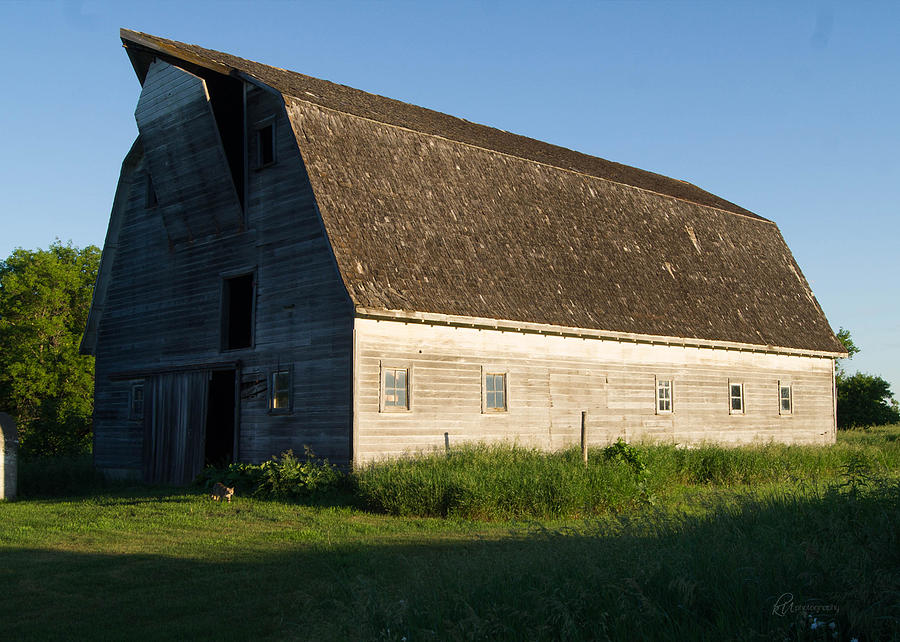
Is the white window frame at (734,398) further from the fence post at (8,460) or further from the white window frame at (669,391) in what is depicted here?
the fence post at (8,460)

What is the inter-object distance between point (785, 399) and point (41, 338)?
38656 millimetres

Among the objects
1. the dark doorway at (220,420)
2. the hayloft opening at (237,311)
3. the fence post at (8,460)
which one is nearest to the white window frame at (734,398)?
the hayloft opening at (237,311)

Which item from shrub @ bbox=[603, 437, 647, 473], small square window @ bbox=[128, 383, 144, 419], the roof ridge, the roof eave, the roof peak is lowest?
shrub @ bbox=[603, 437, 647, 473]

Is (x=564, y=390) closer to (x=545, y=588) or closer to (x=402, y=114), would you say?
(x=402, y=114)

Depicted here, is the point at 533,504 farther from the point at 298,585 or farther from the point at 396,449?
the point at 298,585

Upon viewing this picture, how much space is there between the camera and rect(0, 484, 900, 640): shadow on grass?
20.9 ft

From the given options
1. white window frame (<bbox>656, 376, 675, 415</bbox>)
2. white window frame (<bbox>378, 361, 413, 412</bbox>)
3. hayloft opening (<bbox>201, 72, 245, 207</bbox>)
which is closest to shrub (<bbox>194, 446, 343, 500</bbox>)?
white window frame (<bbox>378, 361, 413, 412</bbox>)

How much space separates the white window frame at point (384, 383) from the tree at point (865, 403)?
3775 cm

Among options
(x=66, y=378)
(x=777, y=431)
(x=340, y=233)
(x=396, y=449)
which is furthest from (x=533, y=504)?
(x=66, y=378)

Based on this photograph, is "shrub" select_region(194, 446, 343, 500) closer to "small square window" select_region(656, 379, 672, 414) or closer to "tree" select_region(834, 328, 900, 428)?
"small square window" select_region(656, 379, 672, 414)

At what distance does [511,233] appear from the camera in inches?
890

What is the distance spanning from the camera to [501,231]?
73.4ft

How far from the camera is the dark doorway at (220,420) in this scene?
2288 centimetres

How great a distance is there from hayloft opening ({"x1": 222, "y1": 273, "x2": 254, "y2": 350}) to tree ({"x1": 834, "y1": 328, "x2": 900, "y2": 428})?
38157mm
